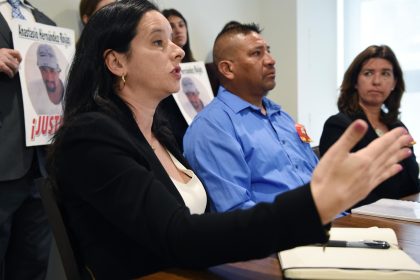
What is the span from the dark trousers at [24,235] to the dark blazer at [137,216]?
0.92 meters

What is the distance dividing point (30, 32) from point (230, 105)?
890 mm

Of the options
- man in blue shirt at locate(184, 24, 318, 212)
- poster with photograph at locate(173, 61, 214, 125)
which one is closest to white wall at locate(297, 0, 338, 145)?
poster with photograph at locate(173, 61, 214, 125)

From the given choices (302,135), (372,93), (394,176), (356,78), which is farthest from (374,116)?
(302,135)

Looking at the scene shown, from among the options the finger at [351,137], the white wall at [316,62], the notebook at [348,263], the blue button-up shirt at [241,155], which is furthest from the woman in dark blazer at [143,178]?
the white wall at [316,62]

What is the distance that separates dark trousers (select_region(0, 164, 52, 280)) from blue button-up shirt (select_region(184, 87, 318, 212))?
2.42 ft

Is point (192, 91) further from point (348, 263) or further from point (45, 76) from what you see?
point (348, 263)

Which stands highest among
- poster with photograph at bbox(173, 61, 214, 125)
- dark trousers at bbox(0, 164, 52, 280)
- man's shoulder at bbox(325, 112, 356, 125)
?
poster with photograph at bbox(173, 61, 214, 125)

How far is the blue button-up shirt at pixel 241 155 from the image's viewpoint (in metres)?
1.45

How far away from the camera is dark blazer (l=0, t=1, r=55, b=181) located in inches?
64.5

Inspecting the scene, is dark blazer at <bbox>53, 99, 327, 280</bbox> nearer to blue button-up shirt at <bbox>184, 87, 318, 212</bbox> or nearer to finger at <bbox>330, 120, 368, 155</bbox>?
finger at <bbox>330, 120, 368, 155</bbox>

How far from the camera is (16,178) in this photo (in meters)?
1.67

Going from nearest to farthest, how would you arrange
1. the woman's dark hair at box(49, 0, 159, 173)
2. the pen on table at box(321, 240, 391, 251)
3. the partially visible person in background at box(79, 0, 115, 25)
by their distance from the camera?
the pen on table at box(321, 240, 391, 251)
the woman's dark hair at box(49, 0, 159, 173)
the partially visible person in background at box(79, 0, 115, 25)

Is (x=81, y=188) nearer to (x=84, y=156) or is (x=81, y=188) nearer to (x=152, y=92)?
(x=84, y=156)

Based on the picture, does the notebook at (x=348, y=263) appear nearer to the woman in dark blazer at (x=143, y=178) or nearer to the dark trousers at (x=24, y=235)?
the woman in dark blazer at (x=143, y=178)
